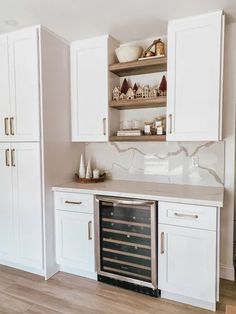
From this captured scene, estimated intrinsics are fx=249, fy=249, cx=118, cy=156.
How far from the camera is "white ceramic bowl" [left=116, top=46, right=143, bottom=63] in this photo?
2.50m

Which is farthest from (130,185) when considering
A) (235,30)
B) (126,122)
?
(235,30)

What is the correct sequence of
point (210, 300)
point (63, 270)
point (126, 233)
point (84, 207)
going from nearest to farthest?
1. point (210, 300)
2. point (126, 233)
3. point (84, 207)
4. point (63, 270)

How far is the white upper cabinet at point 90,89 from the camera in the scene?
258 centimetres

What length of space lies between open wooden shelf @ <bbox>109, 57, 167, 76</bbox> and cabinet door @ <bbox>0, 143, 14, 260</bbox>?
138 cm

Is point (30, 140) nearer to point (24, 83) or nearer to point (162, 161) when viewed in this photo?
point (24, 83)

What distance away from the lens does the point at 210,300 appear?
6.39 ft

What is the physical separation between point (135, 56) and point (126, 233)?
1728mm

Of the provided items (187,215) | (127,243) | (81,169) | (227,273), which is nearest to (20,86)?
(81,169)

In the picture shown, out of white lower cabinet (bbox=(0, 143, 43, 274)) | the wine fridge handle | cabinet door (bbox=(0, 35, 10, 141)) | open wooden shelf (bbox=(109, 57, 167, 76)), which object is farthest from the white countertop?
open wooden shelf (bbox=(109, 57, 167, 76))

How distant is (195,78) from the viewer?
2.19 metres

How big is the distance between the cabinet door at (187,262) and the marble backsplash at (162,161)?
69cm

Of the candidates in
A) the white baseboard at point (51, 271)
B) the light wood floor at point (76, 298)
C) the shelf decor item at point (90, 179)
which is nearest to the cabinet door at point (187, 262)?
the light wood floor at point (76, 298)

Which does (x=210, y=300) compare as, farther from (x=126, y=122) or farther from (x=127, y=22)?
(x=127, y=22)

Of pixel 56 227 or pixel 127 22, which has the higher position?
pixel 127 22
